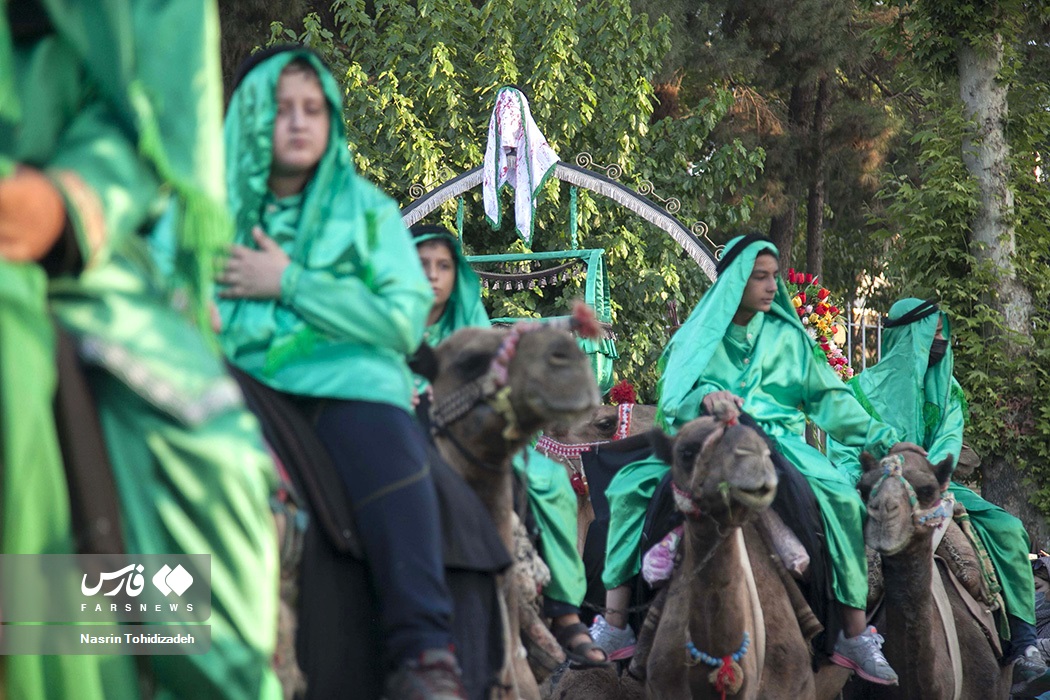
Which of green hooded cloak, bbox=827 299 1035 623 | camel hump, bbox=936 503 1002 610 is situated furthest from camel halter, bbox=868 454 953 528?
green hooded cloak, bbox=827 299 1035 623

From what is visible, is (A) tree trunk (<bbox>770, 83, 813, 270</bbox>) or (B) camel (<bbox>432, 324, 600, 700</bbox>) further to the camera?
(A) tree trunk (<bbox>770, 83, 813, 270</bbox>)

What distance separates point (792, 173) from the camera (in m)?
24.6

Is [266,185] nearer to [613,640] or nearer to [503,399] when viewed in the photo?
[503,399]

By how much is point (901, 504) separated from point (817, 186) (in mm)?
17555

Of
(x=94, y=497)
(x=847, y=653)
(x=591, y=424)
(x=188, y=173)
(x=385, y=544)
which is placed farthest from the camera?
(x=591, y=424)

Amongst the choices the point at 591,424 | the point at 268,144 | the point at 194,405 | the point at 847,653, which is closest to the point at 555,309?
the point at 591,424

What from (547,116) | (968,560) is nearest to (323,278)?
(968,560)

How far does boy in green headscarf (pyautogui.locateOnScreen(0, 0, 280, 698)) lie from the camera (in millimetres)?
2598

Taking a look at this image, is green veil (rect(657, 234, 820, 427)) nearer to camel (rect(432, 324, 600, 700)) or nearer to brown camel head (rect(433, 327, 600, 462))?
camel (rect(432, 324, 600, 700))

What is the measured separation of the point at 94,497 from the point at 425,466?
1.28m

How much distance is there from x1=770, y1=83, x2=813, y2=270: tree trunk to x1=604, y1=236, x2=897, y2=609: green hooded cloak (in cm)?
1572

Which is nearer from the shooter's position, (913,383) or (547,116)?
(913,383)

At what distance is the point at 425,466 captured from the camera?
152 inches

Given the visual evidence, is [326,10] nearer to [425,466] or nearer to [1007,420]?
[1007,420]
